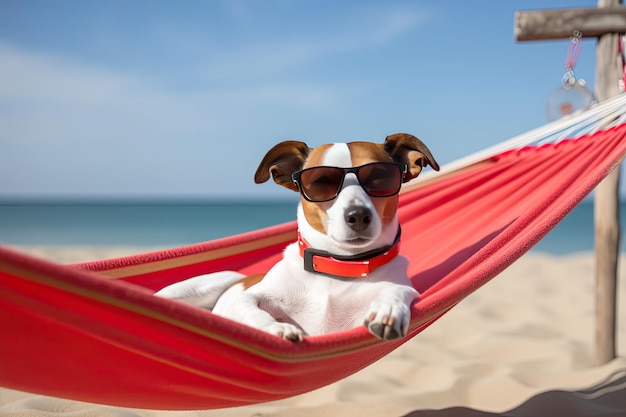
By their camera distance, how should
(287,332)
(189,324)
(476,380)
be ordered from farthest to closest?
1. (476,380)
2. (287,332)
3. (189,324)

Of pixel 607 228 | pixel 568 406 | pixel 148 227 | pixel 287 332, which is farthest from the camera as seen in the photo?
pixel 148 227

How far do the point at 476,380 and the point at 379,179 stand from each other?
4.68 ft

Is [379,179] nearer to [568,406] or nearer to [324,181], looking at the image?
[324,181]

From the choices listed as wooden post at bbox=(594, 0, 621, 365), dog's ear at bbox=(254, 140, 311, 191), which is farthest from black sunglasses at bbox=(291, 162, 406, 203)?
wooden post at bbox=(594, 0, 621, 365)

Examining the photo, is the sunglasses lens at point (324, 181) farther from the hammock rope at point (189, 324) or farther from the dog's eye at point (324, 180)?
the hammock rope at point (189, 324)

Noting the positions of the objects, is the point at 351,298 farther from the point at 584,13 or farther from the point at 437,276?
the point at 584,13

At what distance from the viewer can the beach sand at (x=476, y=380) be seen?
2.34m

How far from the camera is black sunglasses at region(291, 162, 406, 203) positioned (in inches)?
66.6

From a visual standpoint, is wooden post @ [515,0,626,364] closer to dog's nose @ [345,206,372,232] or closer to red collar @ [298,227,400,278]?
red collar @ [298,227,400,278]

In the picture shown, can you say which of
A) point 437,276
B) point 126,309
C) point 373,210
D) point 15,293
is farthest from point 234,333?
point 437,276

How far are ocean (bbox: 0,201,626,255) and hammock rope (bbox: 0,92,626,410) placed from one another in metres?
13.0

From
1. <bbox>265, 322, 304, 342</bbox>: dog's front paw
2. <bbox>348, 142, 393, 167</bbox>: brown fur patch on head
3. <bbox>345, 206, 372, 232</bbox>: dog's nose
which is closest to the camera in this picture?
<bbox>265, 322, 304, 342</bbox>: dog's front paw

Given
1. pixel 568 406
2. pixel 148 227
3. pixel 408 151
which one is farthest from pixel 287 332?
pixel 148 227

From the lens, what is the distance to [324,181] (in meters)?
1.69
